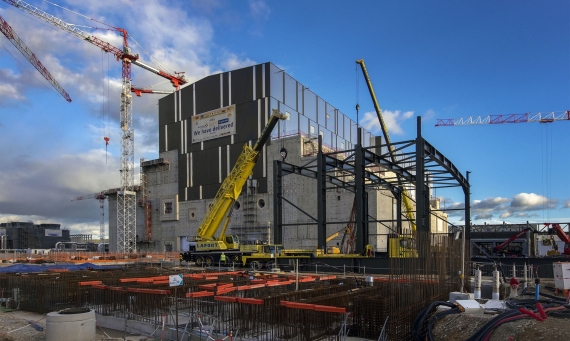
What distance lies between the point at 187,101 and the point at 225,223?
30.0m

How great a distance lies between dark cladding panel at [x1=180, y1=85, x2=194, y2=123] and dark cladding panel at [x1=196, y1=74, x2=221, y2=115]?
129cm

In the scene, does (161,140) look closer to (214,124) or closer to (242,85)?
(214,124)

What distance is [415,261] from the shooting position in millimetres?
11531

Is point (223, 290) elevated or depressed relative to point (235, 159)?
depressed

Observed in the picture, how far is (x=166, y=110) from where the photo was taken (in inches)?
2628

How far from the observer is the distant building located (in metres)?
95.6

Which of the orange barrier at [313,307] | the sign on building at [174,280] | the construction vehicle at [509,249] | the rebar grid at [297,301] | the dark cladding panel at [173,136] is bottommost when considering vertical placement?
the construction vehicle at [509,249]

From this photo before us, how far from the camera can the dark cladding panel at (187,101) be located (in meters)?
63.2

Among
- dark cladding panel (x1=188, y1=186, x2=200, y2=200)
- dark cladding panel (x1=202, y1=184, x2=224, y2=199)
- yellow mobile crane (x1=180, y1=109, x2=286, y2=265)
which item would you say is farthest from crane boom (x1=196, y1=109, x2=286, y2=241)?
dark cladding panel (x1=188, y1=186, x2=200, y2=200)

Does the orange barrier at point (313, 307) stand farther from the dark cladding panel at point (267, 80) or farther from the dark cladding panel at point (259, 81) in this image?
the dark cladding panel at point (259, 81)

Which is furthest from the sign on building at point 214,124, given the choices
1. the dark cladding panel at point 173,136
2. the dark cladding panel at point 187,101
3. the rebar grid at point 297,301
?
the rebar grid at point 297,301

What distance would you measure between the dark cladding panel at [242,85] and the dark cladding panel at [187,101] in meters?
8.69

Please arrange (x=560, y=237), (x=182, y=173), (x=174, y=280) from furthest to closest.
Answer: (x=182, y=173), (x=560, y=237), (x=174, y=280)

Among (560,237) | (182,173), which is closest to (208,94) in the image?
(182,173)
